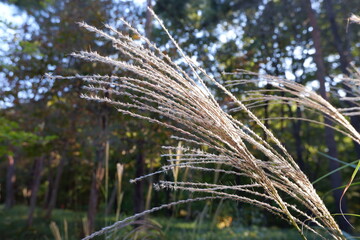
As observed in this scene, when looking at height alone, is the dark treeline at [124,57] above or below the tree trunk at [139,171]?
above

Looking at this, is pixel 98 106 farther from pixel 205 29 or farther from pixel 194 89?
pixel 194 89

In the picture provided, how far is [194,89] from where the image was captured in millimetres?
987

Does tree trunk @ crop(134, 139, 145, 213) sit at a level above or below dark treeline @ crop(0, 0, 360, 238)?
below

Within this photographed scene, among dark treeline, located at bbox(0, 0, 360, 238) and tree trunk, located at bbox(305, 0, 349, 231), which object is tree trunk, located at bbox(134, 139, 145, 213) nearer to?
dark treeline, located at bbox(0, 0, 360, 238)

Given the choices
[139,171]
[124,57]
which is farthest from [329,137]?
[124,57]

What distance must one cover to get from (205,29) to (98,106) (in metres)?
3.75

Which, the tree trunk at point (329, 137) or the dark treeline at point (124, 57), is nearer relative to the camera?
the dark treeline at point (124, 57)

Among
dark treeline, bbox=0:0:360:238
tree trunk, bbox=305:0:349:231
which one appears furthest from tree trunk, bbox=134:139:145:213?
tree trunk, bbox=305:0:349:231

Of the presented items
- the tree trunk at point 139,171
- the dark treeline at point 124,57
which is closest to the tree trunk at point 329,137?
the dark treeline at point 124,57

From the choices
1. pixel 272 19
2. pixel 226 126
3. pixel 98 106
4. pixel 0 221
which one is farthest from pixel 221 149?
pixel 0 221

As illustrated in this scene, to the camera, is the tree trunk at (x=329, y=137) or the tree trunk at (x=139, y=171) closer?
the tree trunk at (x=139, y=171)

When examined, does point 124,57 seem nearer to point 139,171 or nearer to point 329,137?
point 139,171

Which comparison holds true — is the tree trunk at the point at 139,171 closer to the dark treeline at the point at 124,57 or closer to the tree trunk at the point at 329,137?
the dark treeline at the point at 124,57

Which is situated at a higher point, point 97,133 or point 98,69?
point 98,69
